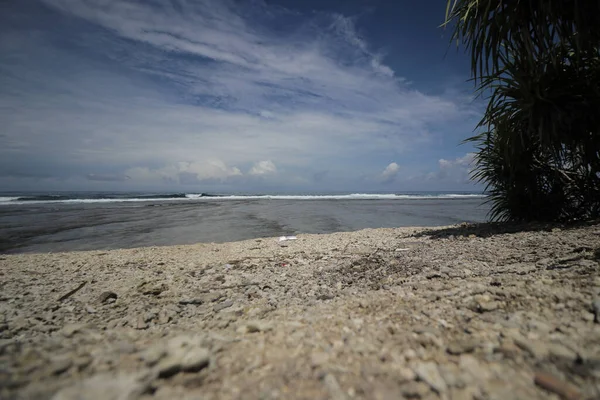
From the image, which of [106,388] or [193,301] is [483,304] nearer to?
[106,388]

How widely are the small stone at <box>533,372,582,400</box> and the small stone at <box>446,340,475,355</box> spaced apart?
31cm

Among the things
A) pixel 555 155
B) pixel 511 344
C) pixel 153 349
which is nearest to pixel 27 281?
pixel 153 349

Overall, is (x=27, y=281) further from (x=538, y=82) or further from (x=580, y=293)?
(x=538, y=82)

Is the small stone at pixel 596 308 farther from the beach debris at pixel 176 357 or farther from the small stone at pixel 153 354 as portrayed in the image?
the small stone at pixel 153 354

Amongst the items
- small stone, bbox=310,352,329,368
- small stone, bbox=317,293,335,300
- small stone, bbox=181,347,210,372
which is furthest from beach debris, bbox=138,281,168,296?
small stone, bbox=310,352,329,368

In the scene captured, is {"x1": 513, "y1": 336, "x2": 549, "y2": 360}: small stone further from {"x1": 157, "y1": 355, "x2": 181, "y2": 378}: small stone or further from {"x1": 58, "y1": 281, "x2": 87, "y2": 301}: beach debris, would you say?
{"x1": 58, "y1": 281, "x2": 87, "y2": 301}: beach debris

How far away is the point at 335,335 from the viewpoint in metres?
1.83

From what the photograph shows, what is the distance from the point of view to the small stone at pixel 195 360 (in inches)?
54.6

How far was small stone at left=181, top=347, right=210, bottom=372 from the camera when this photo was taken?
1.39 m

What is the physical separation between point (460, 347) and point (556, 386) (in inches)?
16.5

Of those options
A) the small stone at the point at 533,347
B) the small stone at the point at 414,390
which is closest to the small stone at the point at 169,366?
the small stone at the point at 414,390

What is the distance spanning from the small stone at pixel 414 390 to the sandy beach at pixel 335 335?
0.01 m

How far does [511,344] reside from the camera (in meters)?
1.46

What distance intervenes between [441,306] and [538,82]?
5585 mm
